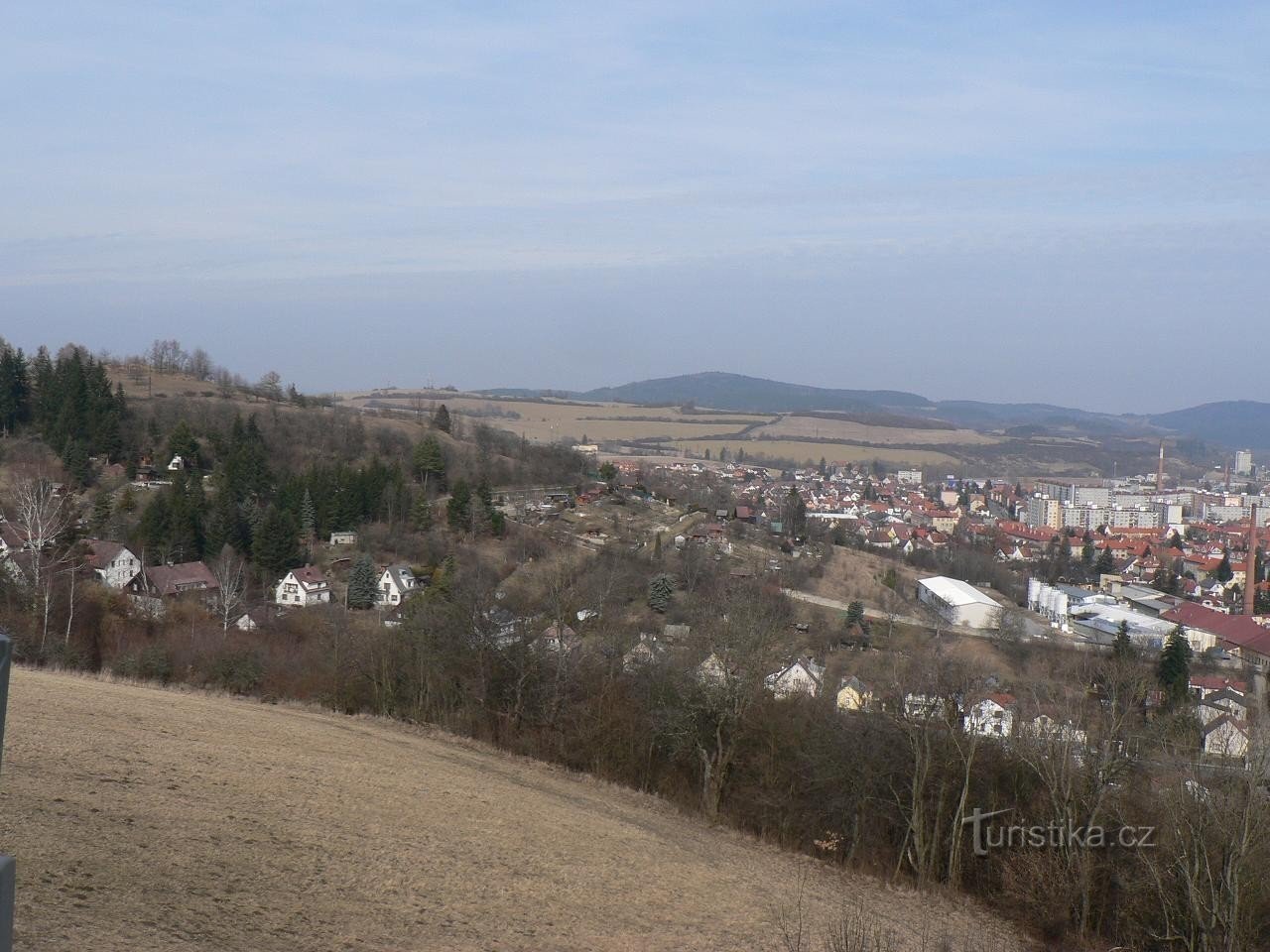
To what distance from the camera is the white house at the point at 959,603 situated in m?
41.2

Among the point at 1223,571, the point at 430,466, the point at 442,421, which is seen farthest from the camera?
the point at 442,421

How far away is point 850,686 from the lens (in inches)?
822

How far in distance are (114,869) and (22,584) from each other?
20140 millimetres

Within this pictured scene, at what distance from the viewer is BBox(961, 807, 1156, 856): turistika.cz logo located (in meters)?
14.5

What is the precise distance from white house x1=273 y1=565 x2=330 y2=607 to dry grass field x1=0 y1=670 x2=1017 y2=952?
18.4 m

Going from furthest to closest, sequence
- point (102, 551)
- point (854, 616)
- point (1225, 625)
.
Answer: point (1225, 625) → point (854, 616) → point (102, 551)

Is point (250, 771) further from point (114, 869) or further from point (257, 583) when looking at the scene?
point (257, 583)

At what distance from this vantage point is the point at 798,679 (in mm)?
21109

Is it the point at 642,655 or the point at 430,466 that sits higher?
the point at 430,466

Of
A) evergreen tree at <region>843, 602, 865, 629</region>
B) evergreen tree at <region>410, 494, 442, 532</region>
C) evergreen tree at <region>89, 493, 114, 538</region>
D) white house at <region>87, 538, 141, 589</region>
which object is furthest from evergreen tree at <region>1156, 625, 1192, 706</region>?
evergreen tree at <region>89, 493, 114, 538</region>

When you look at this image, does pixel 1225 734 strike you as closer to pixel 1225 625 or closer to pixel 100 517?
pixel 1225 625

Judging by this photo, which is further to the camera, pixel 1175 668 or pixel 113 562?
pixel 113 562

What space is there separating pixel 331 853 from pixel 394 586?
26327mm

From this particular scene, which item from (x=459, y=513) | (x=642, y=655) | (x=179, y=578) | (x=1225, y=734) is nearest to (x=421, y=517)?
(x=459, y=513)
